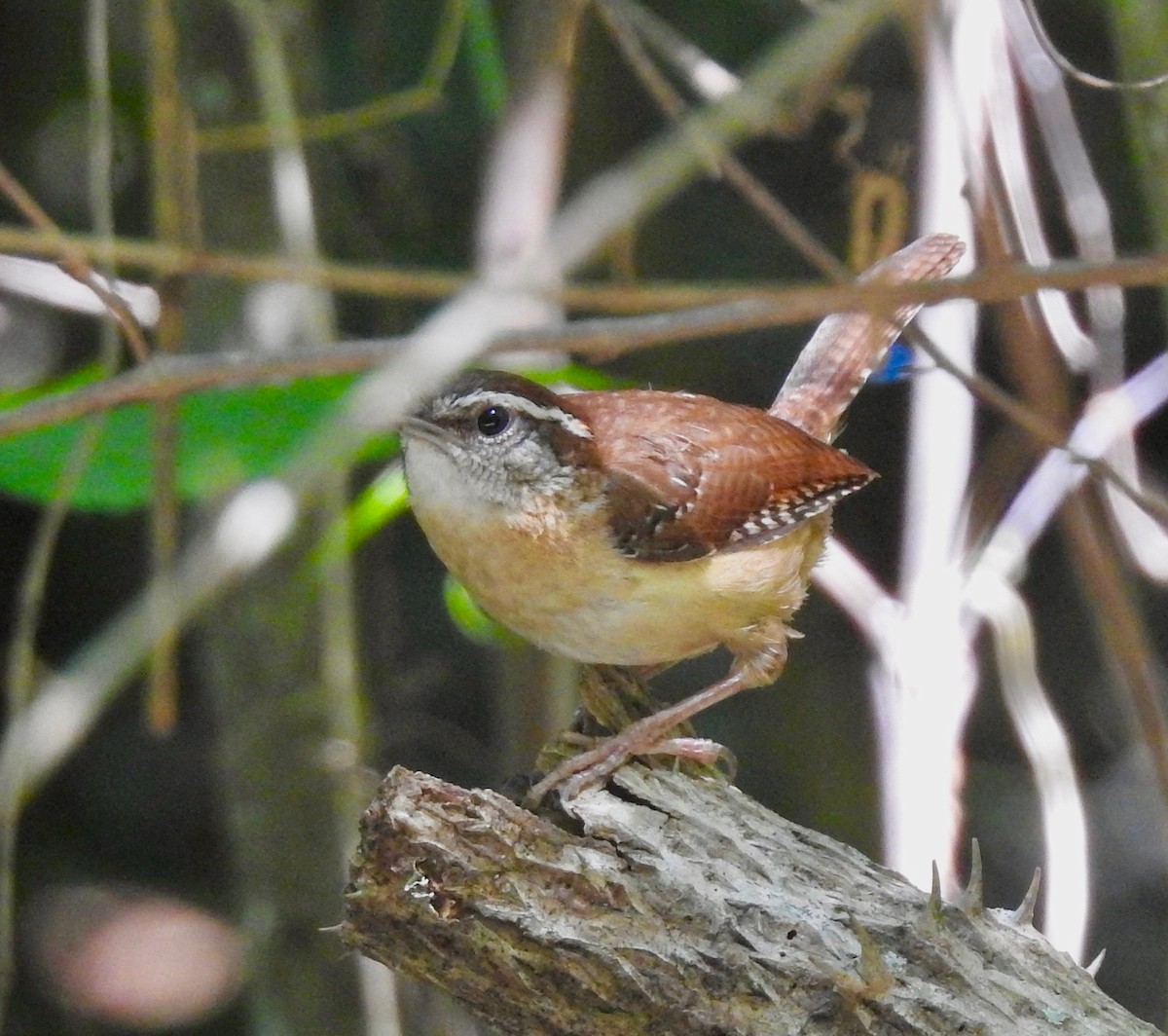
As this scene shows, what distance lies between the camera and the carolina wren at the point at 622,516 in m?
2.55

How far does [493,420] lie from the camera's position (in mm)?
2594

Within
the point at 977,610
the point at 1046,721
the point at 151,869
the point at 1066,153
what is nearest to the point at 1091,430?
the point at 977,610

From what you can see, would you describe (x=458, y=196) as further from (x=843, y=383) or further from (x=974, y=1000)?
(x=974, y=1000)

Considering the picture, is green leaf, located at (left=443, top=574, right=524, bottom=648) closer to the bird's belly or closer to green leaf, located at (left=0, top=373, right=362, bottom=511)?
the bird's belly

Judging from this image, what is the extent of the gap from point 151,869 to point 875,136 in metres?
3.56

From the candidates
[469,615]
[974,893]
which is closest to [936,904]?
[974,893]

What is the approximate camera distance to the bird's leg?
2.21 meters

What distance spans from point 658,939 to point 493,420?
991 mm

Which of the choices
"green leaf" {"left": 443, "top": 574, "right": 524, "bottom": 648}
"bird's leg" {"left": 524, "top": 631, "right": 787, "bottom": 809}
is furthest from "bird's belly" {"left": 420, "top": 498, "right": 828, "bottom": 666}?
"green leaf" {"left": 443, "top": 574, "right": 524, "bottom": 648}

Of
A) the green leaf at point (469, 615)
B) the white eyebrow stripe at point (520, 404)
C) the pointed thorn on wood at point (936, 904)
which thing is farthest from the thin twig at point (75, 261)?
the pointed thorn on wood at point (936, 904)

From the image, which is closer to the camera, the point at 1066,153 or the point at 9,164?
the point at 1066,153

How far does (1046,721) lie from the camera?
10.0 ft

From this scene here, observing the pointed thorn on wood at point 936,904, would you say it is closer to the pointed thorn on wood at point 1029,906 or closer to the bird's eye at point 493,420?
the pointed thorn on wood at point 1029,906

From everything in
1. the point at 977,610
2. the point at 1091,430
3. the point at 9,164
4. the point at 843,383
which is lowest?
the point at 977,610
